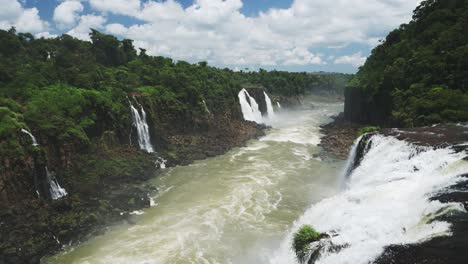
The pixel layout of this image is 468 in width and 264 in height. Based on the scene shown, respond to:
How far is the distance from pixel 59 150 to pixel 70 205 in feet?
18.0

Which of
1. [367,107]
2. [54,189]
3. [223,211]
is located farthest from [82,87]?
[367,107]

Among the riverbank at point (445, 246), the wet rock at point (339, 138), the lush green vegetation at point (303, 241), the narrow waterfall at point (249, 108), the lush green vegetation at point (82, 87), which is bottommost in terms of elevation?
the wet rock at point (339, 138)

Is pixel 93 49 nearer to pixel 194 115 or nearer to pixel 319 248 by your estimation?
pixel 194 115

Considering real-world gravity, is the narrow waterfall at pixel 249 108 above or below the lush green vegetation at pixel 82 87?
below

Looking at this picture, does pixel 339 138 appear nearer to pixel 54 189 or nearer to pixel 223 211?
pixel 223 211

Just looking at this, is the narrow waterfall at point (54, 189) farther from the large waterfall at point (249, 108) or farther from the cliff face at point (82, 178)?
the large waterfall at point (249, 108)

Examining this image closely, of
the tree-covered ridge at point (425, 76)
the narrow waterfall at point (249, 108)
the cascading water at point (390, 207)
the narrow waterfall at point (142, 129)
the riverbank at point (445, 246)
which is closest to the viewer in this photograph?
the riverbank at point (445, 246)

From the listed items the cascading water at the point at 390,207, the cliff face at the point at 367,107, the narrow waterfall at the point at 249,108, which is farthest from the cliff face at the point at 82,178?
the narrow waterfall at the point at 249,108

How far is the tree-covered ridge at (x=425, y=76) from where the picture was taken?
86.3 feet

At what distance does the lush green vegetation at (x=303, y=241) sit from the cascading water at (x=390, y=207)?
623mm

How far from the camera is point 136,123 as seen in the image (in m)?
35.1

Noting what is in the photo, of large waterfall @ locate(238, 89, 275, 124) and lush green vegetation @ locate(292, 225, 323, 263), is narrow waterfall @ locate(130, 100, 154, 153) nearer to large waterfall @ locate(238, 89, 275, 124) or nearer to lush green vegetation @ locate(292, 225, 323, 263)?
large waterfall @ locate(238, 89, 275, 124)

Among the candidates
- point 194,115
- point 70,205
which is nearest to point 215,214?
point 70,205

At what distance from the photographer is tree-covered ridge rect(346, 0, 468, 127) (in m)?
26.3
